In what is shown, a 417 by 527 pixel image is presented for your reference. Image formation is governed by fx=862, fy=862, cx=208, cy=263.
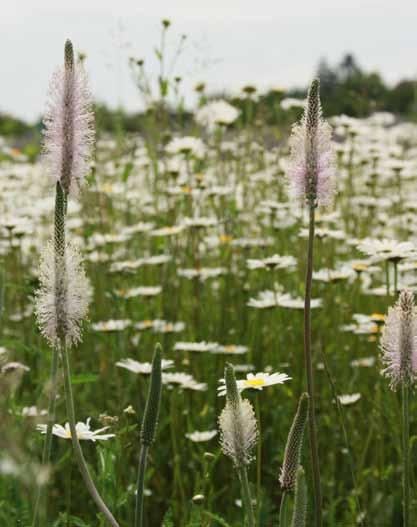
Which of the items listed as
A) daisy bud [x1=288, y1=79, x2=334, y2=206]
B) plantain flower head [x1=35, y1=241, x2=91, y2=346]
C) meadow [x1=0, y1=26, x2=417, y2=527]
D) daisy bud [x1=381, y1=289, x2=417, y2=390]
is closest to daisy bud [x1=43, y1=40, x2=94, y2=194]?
meadow [x1=0, y1=26, x2=417, y2=527]

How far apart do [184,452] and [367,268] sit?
1.27 meters

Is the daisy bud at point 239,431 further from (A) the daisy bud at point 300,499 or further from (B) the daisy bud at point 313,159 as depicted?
(B) the daisy bud at point 313,159

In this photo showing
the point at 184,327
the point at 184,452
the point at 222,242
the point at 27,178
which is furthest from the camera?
the point at 27,178

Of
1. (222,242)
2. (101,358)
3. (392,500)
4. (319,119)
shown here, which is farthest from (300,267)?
(319,119)

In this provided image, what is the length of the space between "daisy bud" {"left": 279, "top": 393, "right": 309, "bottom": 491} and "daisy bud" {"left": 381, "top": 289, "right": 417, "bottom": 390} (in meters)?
0.23

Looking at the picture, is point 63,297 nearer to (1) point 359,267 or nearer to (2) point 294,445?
(2) point 294,445

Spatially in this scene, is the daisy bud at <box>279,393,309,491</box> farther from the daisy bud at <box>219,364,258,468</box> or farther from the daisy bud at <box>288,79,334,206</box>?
the daisy bud at <box>288,79,334,206</box>

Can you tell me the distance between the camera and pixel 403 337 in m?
1.48

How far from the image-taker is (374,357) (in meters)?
3.57

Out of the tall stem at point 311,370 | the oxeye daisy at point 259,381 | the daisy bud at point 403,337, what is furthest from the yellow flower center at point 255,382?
the daisy bud at point 403,337

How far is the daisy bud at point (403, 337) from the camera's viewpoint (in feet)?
4.82

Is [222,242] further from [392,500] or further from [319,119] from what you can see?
[319,119]

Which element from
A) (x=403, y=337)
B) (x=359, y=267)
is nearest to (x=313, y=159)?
(x=403, y=337)

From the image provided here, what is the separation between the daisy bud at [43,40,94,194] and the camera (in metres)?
→ 1.46
